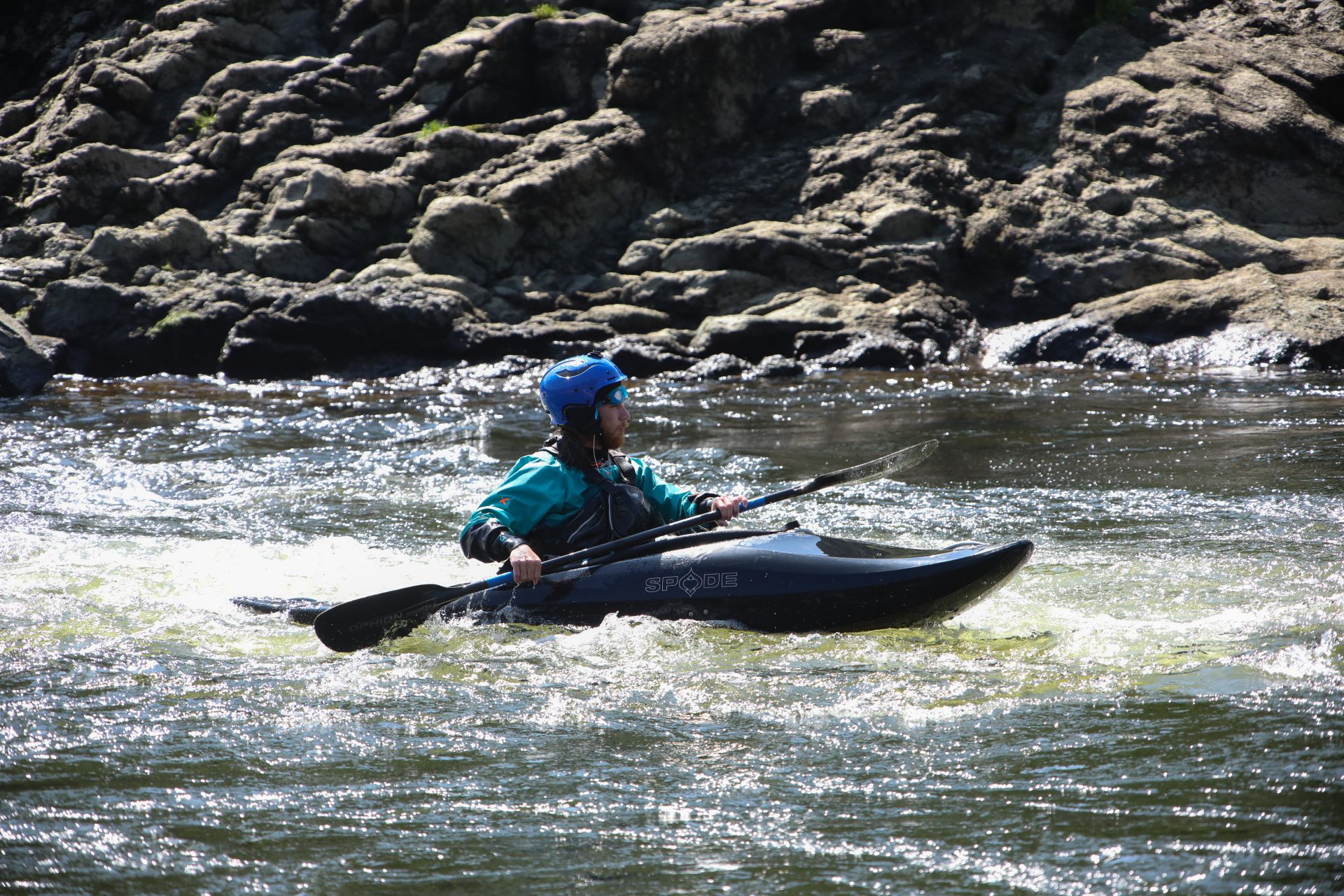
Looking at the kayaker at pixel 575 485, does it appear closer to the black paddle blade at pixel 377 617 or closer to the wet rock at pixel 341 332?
the black paddle blade at pixel 377 617

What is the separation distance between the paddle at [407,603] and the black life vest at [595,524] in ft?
0.39

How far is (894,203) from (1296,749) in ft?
41.7

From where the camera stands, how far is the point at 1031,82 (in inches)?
633

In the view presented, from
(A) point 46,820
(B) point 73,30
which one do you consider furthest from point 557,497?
(B) point 73,30

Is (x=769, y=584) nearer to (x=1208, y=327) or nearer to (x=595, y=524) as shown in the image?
(x=595, y=524)

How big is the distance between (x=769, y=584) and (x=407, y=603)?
1.44m

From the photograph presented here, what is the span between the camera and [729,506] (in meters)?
4.58

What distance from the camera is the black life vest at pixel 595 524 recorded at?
4746mm

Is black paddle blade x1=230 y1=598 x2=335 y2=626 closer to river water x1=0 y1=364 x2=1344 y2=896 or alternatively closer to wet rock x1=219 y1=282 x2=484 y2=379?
river water x1=0 y1=364 x2=1344 y2=896

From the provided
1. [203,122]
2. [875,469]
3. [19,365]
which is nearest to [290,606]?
[875,469]

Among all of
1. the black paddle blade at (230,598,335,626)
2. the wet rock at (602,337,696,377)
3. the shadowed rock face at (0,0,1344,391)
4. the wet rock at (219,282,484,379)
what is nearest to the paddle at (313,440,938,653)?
the black paddle blade at (230,598,335,626)

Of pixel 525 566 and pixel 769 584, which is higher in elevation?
pixel 525 566

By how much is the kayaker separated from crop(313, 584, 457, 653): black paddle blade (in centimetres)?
25

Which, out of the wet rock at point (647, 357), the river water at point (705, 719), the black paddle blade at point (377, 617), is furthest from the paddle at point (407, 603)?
the wet rock at point (647, 357)
